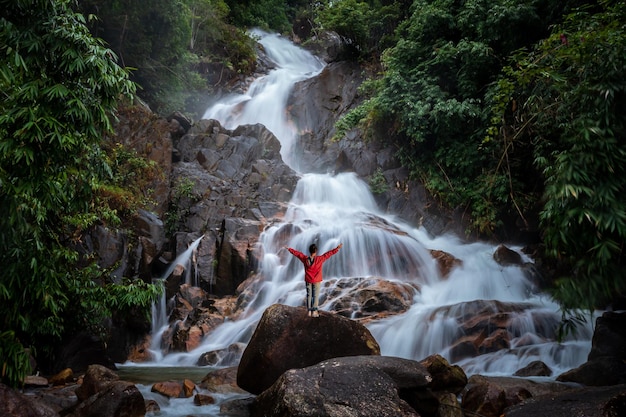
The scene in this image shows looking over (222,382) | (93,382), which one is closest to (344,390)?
(222,382)

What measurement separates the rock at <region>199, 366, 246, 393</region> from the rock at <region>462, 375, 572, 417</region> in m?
3.97

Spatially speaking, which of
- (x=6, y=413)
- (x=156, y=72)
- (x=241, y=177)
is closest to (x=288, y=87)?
(x=156, y=72)

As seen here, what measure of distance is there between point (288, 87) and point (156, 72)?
9.28 m

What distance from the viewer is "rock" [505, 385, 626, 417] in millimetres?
5223

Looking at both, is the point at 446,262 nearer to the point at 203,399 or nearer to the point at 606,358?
the point at 606,358

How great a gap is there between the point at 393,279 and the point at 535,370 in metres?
5.75

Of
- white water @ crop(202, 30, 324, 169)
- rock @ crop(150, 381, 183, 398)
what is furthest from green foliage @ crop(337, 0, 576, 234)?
rock @ crop(150, 381, 183, 398)

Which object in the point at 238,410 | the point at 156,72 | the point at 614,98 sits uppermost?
the point at 156,72

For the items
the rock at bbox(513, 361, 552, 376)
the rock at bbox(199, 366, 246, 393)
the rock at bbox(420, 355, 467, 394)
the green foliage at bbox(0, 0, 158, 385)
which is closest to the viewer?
the green foliage at bbox(0, 0, 158, 385)

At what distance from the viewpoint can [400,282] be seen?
1316cm

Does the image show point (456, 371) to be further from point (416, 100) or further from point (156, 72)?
point (156, 72)

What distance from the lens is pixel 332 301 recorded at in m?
12.0

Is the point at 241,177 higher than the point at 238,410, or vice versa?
the point at 241,177

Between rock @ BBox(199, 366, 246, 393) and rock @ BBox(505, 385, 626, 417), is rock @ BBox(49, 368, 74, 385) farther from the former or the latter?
rock @ BBox(505, 385, 626, 417)
